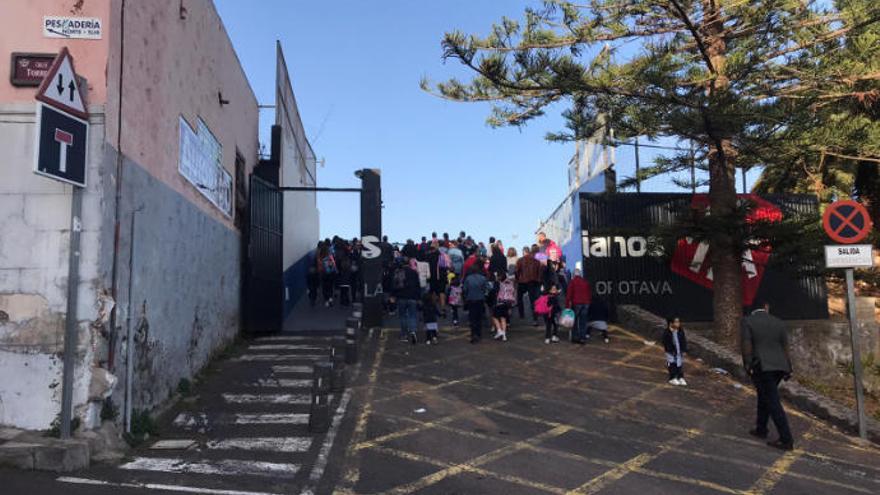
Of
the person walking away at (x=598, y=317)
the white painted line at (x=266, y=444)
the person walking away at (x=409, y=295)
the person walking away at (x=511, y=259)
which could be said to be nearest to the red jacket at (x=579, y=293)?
the person walking away at (x=598, y=317)

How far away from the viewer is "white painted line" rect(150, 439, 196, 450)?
21.4 feet

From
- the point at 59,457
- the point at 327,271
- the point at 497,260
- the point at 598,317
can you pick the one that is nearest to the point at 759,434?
the point at 598,317

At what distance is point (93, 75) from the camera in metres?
6.25

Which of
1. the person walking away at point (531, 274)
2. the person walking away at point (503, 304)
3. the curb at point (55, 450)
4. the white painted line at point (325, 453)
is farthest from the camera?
the person walking away at point (531, 274)

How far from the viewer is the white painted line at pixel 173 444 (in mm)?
6527

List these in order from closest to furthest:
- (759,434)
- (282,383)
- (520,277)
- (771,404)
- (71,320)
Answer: (71,320) → (771,404) → (759,434) → (282,383) → (520,277)

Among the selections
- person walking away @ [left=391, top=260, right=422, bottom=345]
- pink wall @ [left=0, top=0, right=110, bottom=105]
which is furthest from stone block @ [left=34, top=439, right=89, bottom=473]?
person walking away @ [left=391, top=260, right=422, bottom=345]

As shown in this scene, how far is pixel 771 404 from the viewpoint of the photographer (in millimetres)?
7352

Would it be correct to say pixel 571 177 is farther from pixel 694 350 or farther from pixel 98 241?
pixel 98 241

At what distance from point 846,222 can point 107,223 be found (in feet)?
27.6

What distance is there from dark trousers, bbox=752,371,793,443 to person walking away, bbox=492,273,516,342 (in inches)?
218

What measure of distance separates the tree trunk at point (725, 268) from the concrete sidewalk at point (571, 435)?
5.83ft

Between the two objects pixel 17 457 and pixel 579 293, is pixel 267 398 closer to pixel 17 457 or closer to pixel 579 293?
pixel 17 457

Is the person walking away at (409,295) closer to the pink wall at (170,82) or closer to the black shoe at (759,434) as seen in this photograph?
the pink wall at (170,82)
